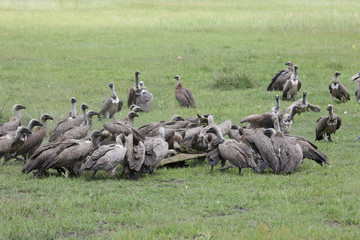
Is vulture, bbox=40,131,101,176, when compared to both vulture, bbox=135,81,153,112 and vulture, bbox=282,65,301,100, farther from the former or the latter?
vulture, bbox=282,65,301,100

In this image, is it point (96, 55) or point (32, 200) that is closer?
point (32, 200)

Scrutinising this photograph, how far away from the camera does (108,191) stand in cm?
696

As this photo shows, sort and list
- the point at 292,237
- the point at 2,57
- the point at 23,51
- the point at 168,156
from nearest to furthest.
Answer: the point at 292,237 → the point at 168,156 → the point at 2,57 → the point at 23,51

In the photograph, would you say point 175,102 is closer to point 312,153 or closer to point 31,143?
point 31,143

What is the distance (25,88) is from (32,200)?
31.1ft

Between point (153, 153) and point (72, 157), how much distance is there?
1.14m

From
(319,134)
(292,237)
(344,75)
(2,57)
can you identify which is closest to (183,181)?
(292,237)

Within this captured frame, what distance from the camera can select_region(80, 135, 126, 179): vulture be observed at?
291 inches

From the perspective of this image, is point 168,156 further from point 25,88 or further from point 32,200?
point 25,88

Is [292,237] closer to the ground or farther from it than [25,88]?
farther from it

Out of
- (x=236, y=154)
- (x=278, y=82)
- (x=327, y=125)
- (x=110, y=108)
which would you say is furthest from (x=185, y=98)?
(x=236, y=154)

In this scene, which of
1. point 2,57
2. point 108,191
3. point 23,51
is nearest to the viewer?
point 108,191

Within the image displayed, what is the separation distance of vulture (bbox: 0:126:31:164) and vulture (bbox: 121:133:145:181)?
1.80m

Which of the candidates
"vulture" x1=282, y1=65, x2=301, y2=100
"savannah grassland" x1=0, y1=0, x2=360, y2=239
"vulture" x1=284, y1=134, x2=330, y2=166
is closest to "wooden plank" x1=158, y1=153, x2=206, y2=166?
"savannah grassland" x1=0, y1=0, x2=360, y2=239
